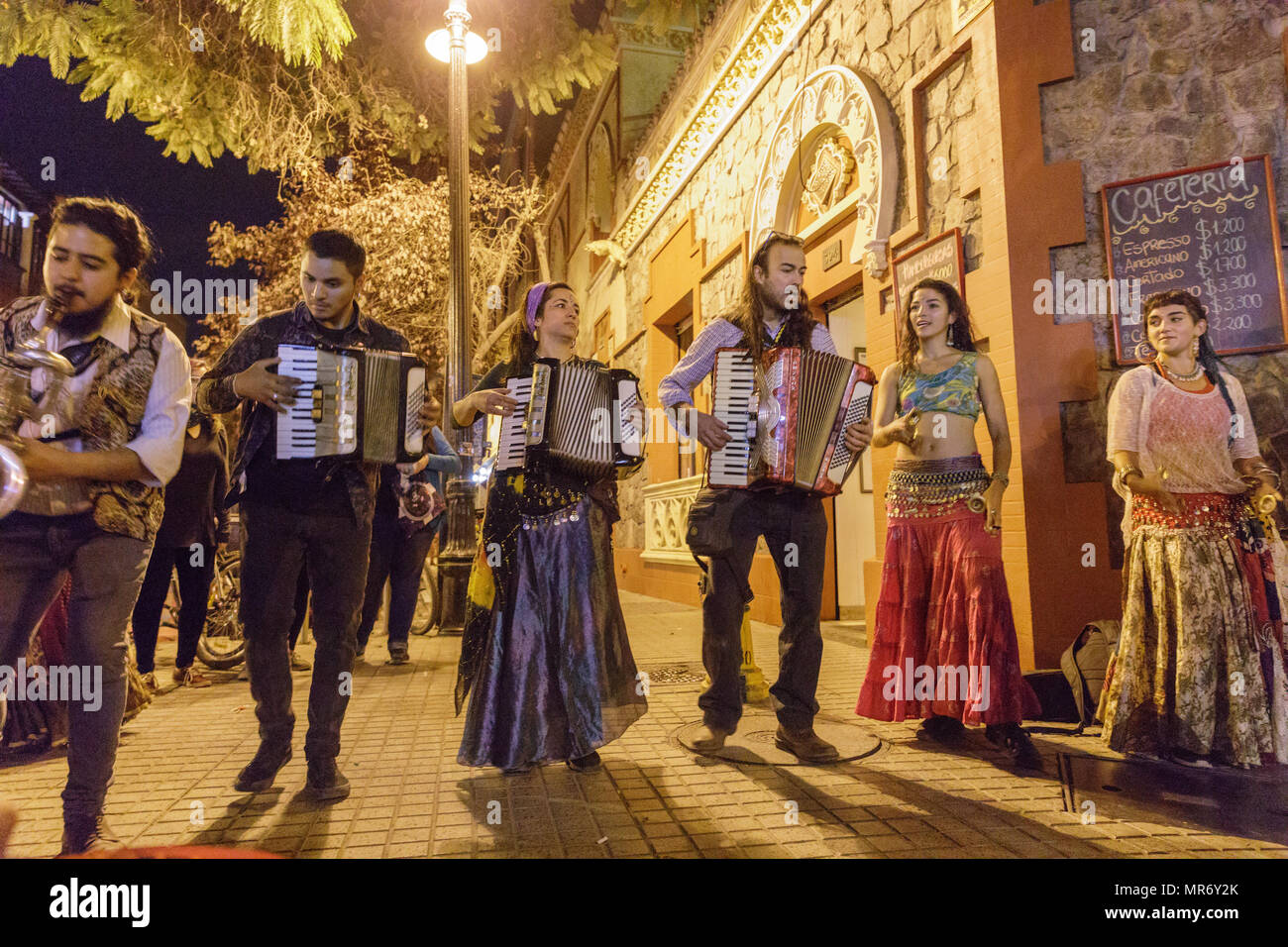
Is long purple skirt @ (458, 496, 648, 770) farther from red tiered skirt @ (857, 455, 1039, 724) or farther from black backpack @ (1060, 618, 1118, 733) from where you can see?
black backpack @ (1060, 618, 1118, 733)

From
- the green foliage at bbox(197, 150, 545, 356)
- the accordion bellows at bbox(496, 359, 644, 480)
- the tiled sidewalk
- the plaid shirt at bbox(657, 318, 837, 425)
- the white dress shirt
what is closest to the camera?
the white dress shirt

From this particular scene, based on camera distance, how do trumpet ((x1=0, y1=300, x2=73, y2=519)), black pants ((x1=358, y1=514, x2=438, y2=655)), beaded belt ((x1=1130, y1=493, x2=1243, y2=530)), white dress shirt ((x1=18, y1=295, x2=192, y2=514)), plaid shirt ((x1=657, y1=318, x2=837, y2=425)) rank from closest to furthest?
trumpet ((x1=0, y1=300, x2=73, y2=519)), white dress shirt ((x1=18, y1=295, x2=192, y2=514)), beaded belt ((x1=1130, y1=493, x2=1243, y2=530)), plaid shirt ((x1=657, y1=318, x2=837, y2=425)), black pants ((x1=358, y1=514, x2=438, y2=655))

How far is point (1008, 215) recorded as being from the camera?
15.2ft

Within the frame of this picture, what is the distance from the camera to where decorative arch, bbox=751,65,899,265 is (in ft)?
19.1

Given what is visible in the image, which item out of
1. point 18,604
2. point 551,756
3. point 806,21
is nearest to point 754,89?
point 806,21

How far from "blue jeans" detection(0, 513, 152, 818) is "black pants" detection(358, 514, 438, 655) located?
126 inches

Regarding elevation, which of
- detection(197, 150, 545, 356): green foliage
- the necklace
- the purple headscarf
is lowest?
the necklace

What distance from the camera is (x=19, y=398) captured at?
2.21 m

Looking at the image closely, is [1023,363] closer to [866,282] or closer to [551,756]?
[866,282]

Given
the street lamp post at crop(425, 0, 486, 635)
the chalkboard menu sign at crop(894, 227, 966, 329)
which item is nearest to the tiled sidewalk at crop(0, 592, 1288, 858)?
the chalkboard menu sign at crop(894, 227, 966, 329)

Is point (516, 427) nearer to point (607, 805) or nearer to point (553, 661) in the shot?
point (553, 661)

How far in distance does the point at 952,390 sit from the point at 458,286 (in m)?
4.84

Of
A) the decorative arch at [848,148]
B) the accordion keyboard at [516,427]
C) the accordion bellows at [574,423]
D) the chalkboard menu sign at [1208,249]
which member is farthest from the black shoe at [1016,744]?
the decorative arch at [848,148]

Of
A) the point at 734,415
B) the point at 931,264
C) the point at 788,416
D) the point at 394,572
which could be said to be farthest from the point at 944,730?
the point at 394,572
